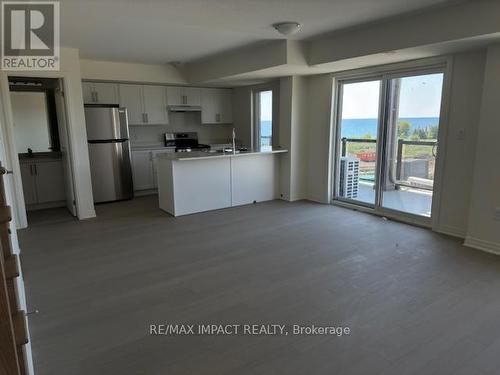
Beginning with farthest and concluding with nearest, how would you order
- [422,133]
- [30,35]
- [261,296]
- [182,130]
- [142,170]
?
[182,130] → [142,170] → [422,133] → [30,35] → [261,296]

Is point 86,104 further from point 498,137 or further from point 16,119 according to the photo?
point 498,137

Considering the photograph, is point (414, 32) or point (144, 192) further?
point (144, 192)

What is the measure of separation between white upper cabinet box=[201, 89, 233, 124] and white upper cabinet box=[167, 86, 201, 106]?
152 mm

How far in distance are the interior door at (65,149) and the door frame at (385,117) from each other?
408 centimetres

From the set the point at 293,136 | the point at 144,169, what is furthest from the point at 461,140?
the point at 144,169

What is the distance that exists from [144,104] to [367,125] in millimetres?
4170

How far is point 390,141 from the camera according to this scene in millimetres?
4879

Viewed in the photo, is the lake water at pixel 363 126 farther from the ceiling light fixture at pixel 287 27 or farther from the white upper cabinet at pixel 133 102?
the white upper cabinet at pixel 133 102

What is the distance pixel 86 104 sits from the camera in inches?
223

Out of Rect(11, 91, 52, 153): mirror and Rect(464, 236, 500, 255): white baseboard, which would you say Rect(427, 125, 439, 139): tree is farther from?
Rect(11, 91, 52, 153): mirror

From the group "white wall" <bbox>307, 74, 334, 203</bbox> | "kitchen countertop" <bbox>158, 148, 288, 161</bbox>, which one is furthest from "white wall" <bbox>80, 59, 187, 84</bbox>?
"white wall" <bbox>307, 74, 334, 203</bbox>

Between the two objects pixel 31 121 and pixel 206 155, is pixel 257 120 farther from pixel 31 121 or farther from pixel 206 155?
pixel 31 121

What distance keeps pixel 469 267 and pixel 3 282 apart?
3.67 metres

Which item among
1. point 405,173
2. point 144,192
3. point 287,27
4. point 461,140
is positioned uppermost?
point 287,27
